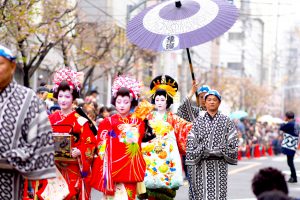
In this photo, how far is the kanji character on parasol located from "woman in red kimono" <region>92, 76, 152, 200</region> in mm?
1102

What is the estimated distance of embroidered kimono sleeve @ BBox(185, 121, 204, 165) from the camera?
403 inches

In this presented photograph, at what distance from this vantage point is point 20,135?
5871 mm

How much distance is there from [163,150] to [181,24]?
1.71 meters

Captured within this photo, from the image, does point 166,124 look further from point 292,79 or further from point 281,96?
point 292,79

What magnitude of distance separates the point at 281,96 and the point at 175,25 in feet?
314

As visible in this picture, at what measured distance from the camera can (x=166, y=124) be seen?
11.1 m

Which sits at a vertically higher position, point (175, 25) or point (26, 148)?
point (175, 25)

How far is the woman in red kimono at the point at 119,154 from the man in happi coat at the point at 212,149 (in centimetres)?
94

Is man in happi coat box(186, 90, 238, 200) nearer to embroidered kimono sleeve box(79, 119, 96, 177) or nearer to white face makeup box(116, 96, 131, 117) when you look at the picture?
white face makeup box(116, 96, 131, 117)

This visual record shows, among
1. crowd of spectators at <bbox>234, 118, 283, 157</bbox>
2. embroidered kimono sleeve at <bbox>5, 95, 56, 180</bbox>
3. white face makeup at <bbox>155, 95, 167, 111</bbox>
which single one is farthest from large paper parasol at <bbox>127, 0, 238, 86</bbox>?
crowd of spectators at <bbox>234, 118, 283, 157</bbox>

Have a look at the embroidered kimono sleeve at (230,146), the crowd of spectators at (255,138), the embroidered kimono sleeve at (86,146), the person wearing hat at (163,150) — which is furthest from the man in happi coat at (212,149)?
the crowd of spectators at (255,138)

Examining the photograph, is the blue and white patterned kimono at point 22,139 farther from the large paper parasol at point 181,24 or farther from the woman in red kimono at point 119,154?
the large paper parasol at point 181,24

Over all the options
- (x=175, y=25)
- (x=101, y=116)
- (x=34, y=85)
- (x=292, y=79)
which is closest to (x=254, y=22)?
(x=292, y=79)

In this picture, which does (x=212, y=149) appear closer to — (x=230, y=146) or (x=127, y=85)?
(x=230, y=146)
